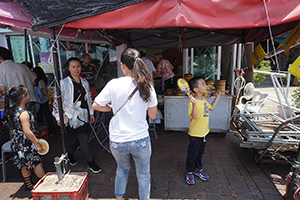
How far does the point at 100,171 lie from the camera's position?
3.00 meters

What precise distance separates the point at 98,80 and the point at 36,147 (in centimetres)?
373

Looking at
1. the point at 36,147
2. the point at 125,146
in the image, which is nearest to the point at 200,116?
the point at 125,146

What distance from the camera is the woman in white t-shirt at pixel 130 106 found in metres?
1.69

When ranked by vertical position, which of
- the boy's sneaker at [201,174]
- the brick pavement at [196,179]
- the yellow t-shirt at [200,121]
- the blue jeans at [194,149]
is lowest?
the brick pavement at [196,179]

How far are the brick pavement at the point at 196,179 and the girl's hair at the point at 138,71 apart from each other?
1590 millimetres

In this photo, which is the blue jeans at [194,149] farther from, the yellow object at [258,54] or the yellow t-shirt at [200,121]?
the yellow object at [258,54]

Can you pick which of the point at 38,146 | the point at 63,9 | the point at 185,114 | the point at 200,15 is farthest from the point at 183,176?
the point at 63,9


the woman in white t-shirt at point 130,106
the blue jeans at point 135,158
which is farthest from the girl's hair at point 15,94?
the blue jeans at point 135,158

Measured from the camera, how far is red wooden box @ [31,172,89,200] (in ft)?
6.48

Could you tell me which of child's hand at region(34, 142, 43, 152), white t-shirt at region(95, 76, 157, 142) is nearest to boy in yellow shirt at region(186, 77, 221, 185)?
white t-shirt at region(95, 76, 157, 142)

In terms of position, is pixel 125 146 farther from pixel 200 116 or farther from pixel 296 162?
pixel 296 162

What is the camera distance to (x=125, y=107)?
173 cm

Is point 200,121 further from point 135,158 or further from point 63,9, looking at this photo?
point 63,9

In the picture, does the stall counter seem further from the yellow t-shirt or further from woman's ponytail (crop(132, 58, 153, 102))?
→ woman's ponytail (crop(132, 58, 153, 102))
